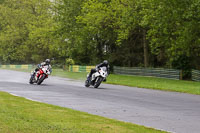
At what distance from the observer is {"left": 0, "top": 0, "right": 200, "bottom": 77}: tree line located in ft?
119

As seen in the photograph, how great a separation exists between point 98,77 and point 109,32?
26014 mm

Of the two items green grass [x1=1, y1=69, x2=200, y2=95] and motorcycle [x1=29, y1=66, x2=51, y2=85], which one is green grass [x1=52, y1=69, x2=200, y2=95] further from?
motorcycle [x1=29, y1=66, x2=51, y2=85]

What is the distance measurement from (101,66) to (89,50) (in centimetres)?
3396

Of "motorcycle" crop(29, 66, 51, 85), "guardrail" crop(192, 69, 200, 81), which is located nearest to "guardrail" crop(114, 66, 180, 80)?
"guardrail" crop(192, 69, 200, 81)

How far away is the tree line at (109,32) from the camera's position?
36.4 metres

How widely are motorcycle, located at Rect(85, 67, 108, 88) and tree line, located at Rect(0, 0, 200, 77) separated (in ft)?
37.8

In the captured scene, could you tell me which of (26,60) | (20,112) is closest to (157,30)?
(20,112)

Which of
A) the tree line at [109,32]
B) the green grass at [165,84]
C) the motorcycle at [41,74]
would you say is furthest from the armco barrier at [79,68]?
the motorcycle at [41,74]

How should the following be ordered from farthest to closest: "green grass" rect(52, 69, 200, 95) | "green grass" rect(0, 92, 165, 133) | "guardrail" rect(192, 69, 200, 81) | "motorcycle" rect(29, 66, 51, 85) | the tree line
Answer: "guardrail" rect(192, 69, 200, 81) → the tree line → "green grass" rect(52, 69, 200, 95) → "motorcycle" rect(29, 66, 51, 85) → "green grass" rect(0, 92, 165, 133)

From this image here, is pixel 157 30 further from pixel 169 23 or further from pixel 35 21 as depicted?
pixel 35 21

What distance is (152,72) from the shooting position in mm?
43219

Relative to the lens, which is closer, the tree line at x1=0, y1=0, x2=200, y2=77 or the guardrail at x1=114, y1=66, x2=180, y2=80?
the tree line at x1=0, y1=0, x2=200, y2=77

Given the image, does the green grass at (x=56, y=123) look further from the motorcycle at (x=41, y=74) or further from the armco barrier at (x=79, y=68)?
the armco barrier at (x=79, y=68)

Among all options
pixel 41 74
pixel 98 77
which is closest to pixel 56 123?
pixel 98 77
